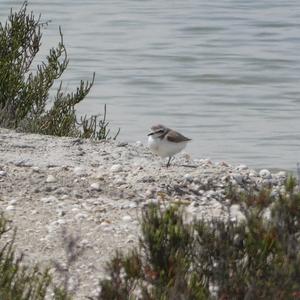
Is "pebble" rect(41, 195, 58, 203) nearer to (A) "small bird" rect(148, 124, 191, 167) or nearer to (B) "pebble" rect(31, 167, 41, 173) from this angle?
(B) "pebble" rect(31, 167, 41, 173)

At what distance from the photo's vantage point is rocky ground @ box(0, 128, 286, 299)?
24.5 feet

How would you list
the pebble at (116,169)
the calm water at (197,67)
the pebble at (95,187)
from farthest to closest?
1. the calm water at (197,67)
2. the pebble at (116,169)
3. the pebble at (95,187)

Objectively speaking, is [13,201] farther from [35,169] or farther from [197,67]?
[197,67]

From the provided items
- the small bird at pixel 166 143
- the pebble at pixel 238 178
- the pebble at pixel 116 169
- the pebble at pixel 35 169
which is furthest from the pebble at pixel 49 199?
the small bird at pixel 166 143

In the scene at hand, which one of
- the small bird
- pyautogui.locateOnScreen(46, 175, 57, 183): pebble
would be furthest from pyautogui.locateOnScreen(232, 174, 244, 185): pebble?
pyautogui.locateOnScreen(46, 175, 57, 183): pebble

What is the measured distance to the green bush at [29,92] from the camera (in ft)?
42.0

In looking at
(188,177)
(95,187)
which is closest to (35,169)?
(95,187)

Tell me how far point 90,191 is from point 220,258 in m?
3.34

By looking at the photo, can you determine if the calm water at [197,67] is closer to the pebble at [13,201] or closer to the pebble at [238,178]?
the pebble at [238,178]

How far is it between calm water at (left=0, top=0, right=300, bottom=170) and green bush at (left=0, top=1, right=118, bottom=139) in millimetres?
2702

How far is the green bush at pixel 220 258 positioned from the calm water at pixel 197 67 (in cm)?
914

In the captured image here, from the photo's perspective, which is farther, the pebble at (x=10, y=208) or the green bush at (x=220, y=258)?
the pebble at (x=10, y=208)

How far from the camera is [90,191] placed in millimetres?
8906

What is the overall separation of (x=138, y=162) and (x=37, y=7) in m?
21.5
